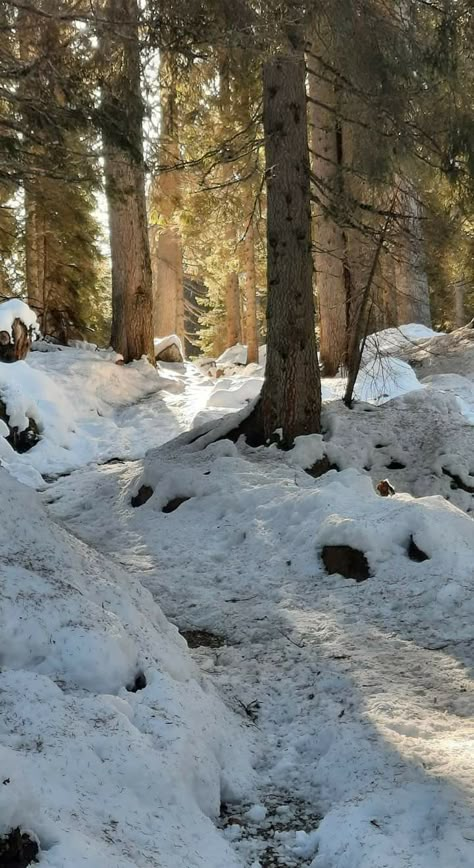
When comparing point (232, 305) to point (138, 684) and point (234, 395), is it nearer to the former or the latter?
point (234, 395)

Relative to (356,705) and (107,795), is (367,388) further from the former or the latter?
(107,795)

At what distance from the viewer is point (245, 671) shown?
4.39 meters

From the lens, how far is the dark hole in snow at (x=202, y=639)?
15.8ft

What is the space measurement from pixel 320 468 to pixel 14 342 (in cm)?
616

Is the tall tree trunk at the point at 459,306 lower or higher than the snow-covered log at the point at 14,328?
higher

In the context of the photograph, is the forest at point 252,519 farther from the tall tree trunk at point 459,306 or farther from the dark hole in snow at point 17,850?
the tall tree trunk at point 459,306

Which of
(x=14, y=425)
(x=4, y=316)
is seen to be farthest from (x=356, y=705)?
(x=4, y=316)

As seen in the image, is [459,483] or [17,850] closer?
[17,850]

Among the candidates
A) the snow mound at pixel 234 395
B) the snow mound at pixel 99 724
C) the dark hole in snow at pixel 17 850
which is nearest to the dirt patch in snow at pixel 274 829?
the snow mound at pixel 99 724

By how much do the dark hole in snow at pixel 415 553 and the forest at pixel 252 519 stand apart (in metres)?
0.05

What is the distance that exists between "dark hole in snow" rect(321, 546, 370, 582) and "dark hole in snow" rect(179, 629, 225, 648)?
1278 millimetres

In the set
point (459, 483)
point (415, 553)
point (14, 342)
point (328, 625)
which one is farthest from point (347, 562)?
point (14, 342)

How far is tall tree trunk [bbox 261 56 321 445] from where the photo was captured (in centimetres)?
809

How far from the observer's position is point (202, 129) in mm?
12617
